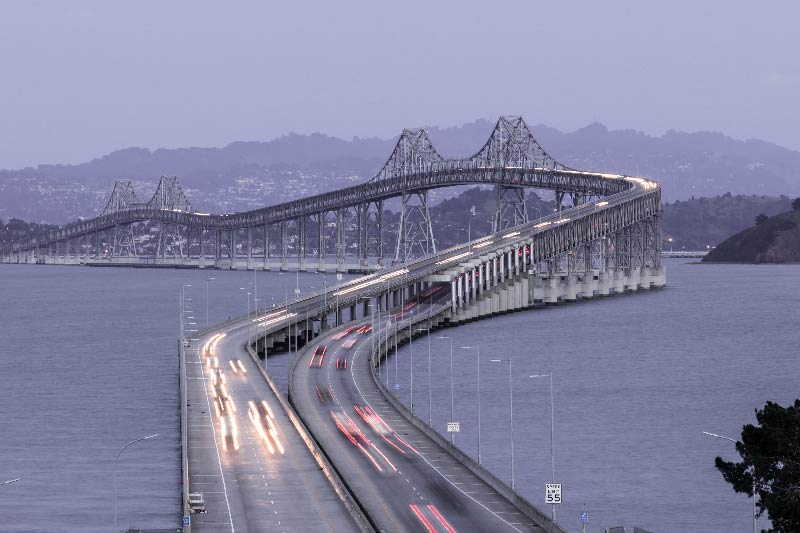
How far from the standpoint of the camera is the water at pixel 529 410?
71562 mm

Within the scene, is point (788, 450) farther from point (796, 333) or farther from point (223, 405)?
point (796, 333)

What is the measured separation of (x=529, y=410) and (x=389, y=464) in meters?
27.2

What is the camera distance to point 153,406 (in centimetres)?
10294

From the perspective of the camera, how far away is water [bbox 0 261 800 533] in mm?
71562

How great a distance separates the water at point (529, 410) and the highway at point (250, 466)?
226cm

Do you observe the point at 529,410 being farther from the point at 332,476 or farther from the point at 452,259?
the point at 452,259

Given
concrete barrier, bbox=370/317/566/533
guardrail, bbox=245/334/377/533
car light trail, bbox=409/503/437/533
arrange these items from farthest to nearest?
A: concrete barrier, bbox=370/317/566/533 → car light trail, bbox=409/503/437/533 → guardrail, bbox=245/334/377/533

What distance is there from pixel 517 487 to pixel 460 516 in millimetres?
11848

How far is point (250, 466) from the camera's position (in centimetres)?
7231

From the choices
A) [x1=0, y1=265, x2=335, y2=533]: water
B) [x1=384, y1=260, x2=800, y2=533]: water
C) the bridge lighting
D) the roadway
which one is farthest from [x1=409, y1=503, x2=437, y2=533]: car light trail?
the bridge lighting

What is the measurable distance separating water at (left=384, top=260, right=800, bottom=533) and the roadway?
349 centimetres

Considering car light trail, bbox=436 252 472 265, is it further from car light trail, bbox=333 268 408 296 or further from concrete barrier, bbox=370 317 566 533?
concrete barrier, bbox=370 317 566 533

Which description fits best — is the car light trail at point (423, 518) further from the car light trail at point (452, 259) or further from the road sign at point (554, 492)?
the car light trail at point (452, 259)

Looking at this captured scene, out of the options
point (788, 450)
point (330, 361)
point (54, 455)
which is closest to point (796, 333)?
point (330, 361)
